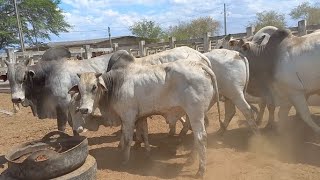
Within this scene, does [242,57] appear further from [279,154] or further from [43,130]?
[43,130]

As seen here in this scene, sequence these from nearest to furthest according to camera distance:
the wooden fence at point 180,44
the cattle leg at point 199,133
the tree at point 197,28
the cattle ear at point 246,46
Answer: the cattle leg at point 199,133
the cattle ear at point 246,46
the wooden fence at point 180,44
the tree at point 197,28

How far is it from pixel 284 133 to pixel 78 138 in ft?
12.3

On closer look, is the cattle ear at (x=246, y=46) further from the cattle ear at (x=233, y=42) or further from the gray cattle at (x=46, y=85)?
the gray cattle at (x=46, y=85)

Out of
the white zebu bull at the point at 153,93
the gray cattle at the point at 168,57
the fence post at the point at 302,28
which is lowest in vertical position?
the white zebu bull at the point at 153,93

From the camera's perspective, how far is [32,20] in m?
35.2

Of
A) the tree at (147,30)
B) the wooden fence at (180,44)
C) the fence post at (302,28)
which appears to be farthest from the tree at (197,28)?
the fence post at (302,28)

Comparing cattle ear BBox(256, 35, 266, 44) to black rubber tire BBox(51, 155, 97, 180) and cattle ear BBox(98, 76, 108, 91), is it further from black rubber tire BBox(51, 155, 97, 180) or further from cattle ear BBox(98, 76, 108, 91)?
black rubber tire BBox(51, 155, 97, 180)

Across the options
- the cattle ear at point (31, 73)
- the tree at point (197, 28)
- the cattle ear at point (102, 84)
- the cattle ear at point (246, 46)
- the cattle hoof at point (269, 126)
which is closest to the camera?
the cattle ear at point (102, 84)

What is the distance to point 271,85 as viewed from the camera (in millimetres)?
6453

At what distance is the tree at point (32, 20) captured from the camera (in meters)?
33.5

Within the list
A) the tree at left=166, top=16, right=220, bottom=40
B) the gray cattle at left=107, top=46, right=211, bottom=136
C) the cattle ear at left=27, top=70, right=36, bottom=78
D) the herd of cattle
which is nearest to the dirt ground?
the herd of cattle

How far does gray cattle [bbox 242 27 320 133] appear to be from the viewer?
5.93m

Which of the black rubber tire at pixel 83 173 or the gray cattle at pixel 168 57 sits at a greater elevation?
the gray cattle at pixel 168 57

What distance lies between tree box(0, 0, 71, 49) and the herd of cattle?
28.2 meters
